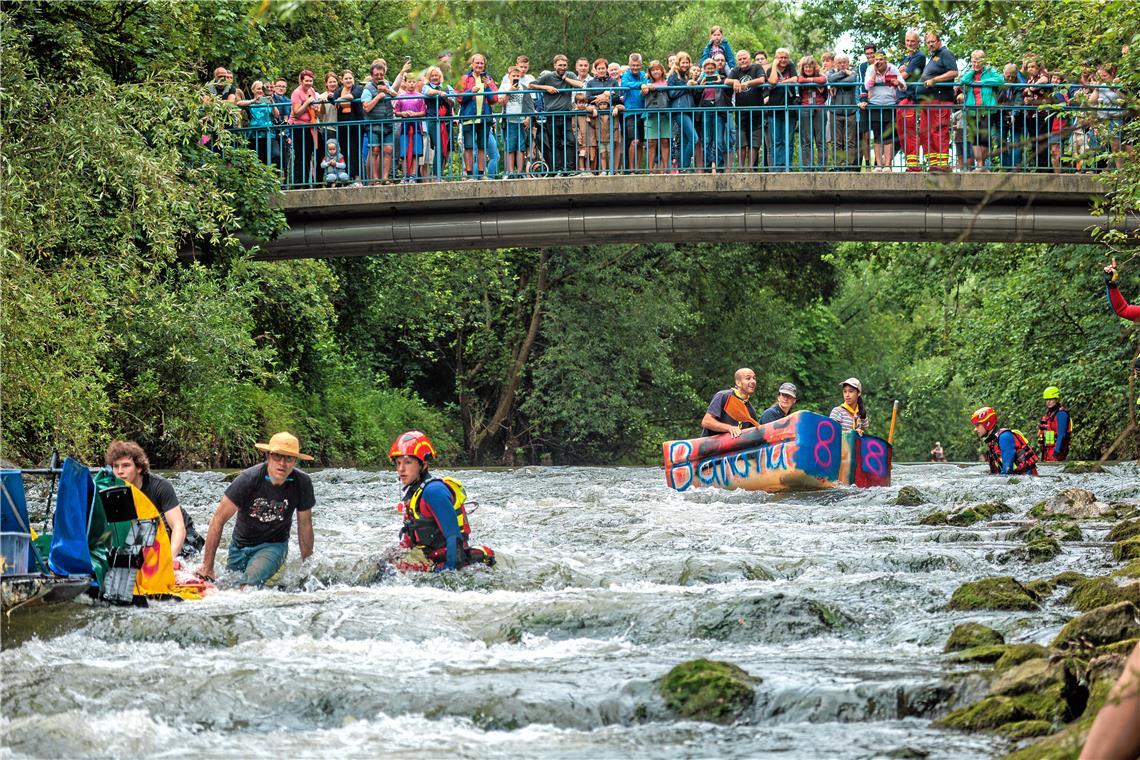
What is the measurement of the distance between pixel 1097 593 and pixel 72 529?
6.07 m

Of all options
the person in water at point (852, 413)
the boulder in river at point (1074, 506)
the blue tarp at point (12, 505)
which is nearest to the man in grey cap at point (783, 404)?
the person in water at point (852, 413)

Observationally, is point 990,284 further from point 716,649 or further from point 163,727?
point 163,727

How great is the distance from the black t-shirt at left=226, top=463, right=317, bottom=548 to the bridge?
1065cm

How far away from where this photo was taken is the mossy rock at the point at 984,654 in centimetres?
753

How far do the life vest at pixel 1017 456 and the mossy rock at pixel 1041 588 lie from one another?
10154 millimetres

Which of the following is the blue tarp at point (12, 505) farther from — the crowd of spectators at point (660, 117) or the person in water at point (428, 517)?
the crowd of spectators at point (660, 117)

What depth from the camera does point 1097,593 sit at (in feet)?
29.1

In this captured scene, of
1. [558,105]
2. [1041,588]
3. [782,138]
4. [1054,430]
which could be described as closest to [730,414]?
[782,138]

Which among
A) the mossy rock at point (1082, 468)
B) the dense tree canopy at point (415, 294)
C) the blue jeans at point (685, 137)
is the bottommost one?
the mossy rock at point (1082, 468)

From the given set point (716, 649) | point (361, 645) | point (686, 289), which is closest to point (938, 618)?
point (716, 649)

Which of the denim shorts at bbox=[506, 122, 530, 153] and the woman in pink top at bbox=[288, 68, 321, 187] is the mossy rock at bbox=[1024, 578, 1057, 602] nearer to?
the denim shorts at bbox=[506, 122, 530, 153]

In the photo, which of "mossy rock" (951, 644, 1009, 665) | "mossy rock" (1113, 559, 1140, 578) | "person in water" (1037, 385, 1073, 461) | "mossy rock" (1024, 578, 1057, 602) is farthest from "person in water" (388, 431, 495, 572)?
"person in water" (1037, 385, 1073, 461)

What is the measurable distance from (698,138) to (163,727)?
52.8ft

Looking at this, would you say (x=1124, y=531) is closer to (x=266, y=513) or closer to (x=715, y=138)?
(x=266, y=513)
